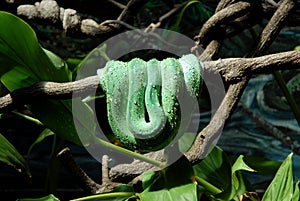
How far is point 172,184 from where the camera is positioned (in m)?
0.91

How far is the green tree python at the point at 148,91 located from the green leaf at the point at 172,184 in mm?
139

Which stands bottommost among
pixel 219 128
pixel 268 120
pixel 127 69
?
pixel 268 120

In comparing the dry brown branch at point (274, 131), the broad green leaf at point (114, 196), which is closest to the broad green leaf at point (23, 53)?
the broad green leaf at point (114, 196)

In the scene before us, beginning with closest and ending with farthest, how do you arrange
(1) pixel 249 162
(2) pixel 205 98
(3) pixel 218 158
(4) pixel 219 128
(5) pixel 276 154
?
(4) pixel 219 128 < (3) pixel 218 158 < (1) pixel 249 162 < (2) pixel 205 98 < (5) pixel 276 154

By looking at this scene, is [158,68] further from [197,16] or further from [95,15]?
[197,16]

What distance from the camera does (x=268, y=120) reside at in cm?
169

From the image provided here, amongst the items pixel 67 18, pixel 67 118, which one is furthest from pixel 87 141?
pixel 67 18

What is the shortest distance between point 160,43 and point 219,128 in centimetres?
42

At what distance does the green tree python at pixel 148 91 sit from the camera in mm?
758

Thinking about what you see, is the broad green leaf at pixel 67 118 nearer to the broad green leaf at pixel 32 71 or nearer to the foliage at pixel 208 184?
the broad green leaf at pixel 32 71

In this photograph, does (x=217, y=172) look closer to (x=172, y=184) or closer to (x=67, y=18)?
(x=172, y=184)

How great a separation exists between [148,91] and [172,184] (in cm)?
21

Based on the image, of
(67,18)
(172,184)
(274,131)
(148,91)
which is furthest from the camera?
(274,131)

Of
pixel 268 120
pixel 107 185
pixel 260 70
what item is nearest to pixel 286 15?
pixel 260 70
